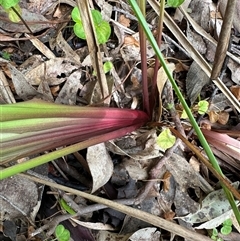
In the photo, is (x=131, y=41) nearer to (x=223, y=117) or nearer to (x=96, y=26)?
(x=96, y=26)

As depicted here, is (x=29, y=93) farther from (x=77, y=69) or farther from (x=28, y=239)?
(x=28, y=239)

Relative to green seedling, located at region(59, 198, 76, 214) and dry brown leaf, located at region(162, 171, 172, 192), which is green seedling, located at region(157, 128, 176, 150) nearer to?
dry brown leaf, located at region(162, 171, 172, 192)

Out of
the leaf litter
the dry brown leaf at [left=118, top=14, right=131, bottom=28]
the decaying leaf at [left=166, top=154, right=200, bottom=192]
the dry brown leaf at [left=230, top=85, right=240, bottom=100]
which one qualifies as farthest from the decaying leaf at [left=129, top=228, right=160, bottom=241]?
the dry brown leaf at [left=118, top=14, right=131, bottom=28]

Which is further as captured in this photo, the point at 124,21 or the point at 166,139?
the point at 124,21

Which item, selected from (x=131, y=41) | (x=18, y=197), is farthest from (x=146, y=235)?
(x=131, y=41)

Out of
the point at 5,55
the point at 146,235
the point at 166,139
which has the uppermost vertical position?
the point at 5,55

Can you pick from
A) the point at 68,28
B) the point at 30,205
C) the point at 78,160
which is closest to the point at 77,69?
the point at 68,28
